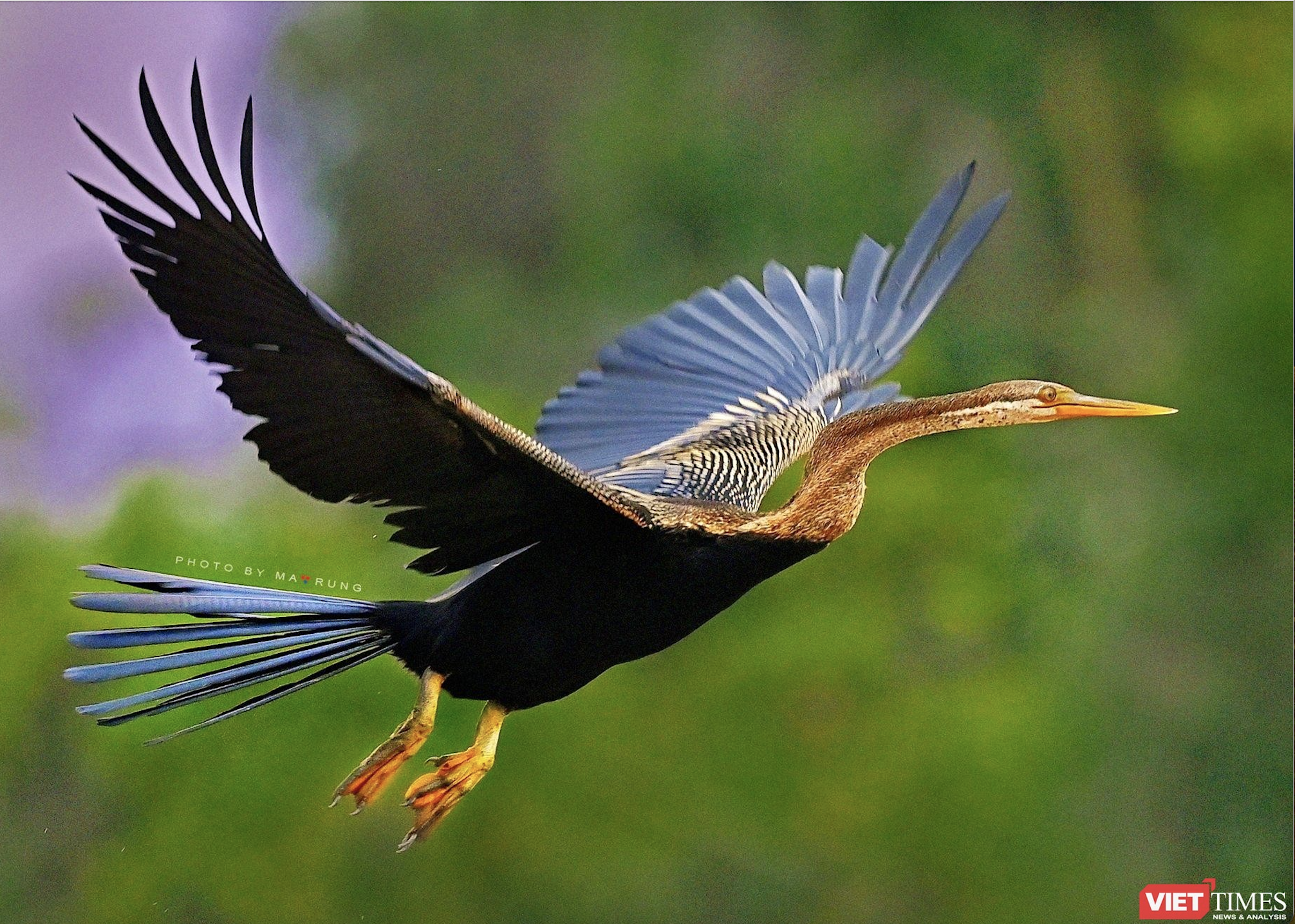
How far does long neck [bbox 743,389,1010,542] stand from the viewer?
14.2 ft

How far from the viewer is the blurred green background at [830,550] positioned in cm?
1326

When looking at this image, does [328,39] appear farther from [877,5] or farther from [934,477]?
[934,477]

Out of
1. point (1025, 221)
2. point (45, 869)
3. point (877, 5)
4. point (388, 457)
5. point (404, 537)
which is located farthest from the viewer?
point (877, 5)

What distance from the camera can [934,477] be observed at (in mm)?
15578

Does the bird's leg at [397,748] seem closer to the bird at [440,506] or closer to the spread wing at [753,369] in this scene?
the bird at [440,506]

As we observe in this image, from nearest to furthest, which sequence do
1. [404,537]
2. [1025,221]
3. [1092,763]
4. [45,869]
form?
[404,537] < [45,869] < [1092,763] < [1025,221]

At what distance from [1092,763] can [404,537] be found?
477 inches

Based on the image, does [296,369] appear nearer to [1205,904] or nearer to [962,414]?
[962,414]

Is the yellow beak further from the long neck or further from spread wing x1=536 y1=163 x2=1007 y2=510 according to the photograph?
spread wing x1=536 y1=163 x2=1007 y2=510

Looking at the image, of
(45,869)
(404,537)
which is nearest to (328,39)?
(45,869)

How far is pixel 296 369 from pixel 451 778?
1.20m

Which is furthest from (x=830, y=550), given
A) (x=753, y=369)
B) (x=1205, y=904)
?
(x=753, y=369)

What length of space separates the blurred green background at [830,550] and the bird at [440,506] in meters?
6.83

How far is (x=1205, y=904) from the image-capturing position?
14.0 metres
